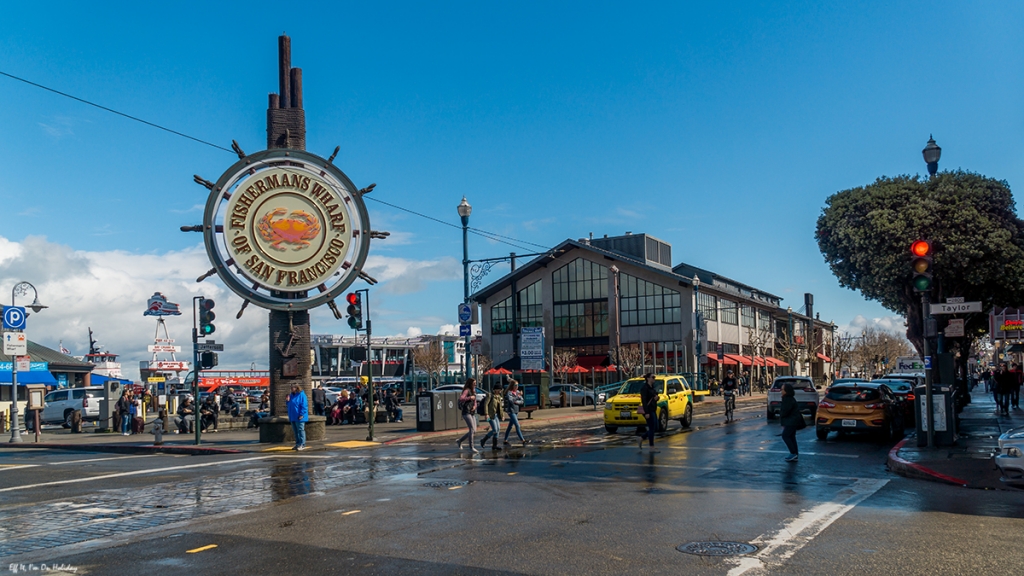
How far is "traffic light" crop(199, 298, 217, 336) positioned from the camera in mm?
22672

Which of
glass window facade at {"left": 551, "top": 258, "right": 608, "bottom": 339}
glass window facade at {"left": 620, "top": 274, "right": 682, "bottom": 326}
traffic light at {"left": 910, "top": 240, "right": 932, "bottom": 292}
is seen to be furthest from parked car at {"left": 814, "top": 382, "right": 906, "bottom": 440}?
glass window facade at {"left": 551, "top": 258, "right": 608, "bottom": 339}

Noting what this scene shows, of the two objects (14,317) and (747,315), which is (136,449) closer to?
(14,317)

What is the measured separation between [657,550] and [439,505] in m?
3.74

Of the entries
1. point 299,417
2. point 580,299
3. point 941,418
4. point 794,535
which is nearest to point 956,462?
point 941,418

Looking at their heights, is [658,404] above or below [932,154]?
below

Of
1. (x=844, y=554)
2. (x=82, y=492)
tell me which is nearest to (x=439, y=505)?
(x=844, y=554)

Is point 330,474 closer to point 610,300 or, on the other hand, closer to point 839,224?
point 839,224

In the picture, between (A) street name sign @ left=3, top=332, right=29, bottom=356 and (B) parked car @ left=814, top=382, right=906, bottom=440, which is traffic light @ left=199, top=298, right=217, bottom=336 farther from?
(B) parked car @ left=814, top=382, right=906, bottom=440

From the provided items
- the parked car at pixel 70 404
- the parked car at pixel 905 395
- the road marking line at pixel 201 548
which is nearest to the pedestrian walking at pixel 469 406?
the road marking line at pixel 201 548

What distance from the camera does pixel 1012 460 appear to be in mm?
11305

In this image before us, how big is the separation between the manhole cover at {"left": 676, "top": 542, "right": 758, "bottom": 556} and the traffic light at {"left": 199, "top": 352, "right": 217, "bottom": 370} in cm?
1772

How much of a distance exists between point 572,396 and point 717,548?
3997cm

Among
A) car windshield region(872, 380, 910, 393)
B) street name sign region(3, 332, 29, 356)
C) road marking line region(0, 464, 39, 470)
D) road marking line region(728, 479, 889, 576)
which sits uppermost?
street name sign region(3, 332, 29, 356)

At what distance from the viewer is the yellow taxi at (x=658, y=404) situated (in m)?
23.1
